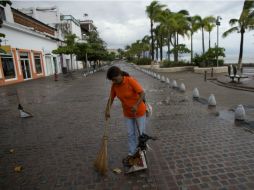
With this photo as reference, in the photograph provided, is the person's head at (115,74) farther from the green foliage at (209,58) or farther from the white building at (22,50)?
the green foliage at (209,58)

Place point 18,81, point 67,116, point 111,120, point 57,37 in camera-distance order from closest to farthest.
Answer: point 111,120 → point 67,116 → point 18,81 → point 57,37

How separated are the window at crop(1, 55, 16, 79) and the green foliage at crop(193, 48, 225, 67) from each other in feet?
70.0

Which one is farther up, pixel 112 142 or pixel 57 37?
pixel 57 37

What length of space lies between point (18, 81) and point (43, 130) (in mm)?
17358

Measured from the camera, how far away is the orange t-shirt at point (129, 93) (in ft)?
10.5

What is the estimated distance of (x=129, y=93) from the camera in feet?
10.7

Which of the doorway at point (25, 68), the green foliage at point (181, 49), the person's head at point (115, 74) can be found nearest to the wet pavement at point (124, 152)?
the person's head at point (115, 74)

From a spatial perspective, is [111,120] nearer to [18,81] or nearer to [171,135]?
[171,135]

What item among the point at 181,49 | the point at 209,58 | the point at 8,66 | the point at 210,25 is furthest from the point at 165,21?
the point at 8,66

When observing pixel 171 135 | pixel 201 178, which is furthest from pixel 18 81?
pixel 201 178

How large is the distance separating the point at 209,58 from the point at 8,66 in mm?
21720

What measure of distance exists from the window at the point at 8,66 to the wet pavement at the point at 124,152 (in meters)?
13.6

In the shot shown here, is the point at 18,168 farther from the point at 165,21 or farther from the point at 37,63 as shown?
the point at 165,21

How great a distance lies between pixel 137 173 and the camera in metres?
3.54
